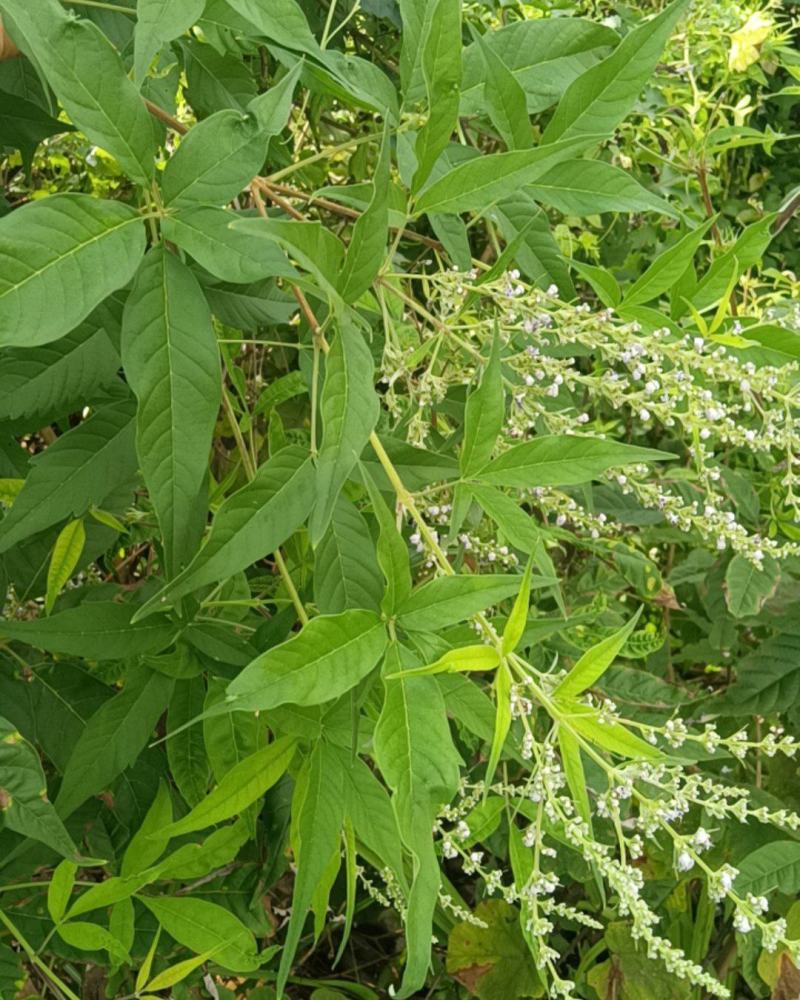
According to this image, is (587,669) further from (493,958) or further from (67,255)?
(493,958)

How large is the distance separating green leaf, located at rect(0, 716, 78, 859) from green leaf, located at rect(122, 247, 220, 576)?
0.54 ft

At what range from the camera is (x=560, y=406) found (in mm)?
869

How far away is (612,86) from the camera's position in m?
0.68

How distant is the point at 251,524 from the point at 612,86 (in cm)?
37

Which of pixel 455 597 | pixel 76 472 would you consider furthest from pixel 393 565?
pixel 76 472

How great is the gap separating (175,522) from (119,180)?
2.90ft

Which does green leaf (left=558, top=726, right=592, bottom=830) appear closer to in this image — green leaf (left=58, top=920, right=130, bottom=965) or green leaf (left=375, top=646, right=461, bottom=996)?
green leaf (left=375, top=646, right=461, bottom=996)

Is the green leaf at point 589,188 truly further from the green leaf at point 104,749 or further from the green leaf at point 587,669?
the green leaf at point 104,749

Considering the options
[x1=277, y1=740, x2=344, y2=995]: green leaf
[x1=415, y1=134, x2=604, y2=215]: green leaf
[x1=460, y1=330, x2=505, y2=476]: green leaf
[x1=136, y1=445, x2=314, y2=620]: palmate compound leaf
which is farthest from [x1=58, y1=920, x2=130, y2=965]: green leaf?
[x1=415, y1=134, x2=604, y2=215]: green leaf

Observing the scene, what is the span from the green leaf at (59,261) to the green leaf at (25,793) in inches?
10.1

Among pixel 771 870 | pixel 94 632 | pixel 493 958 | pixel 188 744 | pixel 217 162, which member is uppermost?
pixel 217 162

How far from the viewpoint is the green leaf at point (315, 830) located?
1.97ft

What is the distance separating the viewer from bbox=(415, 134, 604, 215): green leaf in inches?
22.0

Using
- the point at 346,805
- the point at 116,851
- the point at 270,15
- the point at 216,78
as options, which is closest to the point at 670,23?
the point at 270,15
